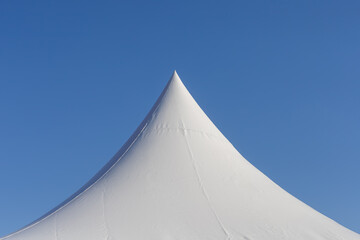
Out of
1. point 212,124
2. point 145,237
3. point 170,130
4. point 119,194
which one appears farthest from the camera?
point 212,124

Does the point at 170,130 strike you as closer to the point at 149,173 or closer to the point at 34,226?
the point at 149,173

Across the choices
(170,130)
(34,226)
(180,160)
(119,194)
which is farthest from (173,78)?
(34,226)

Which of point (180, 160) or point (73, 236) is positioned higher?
point (180, 160)

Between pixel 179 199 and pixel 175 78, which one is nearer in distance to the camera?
pixel 179 199

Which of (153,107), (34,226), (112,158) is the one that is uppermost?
(153,107)

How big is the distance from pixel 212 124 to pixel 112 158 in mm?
2287

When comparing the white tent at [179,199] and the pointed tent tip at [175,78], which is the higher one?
the pointed tent tip at [175,78]

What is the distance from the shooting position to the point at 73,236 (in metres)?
7.93

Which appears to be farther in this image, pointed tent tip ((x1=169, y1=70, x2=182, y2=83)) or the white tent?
pointed tent tip ((x1=169, y1=70, x2=182, y2=83))

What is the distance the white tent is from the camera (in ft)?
26.3

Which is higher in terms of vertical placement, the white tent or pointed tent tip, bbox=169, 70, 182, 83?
pointed tent tip, bbox=169, 70, 182, 83

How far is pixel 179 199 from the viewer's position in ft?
28.6

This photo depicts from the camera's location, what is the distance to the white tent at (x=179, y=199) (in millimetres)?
8031

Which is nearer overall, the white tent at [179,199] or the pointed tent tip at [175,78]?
the white tent at [179,199]
